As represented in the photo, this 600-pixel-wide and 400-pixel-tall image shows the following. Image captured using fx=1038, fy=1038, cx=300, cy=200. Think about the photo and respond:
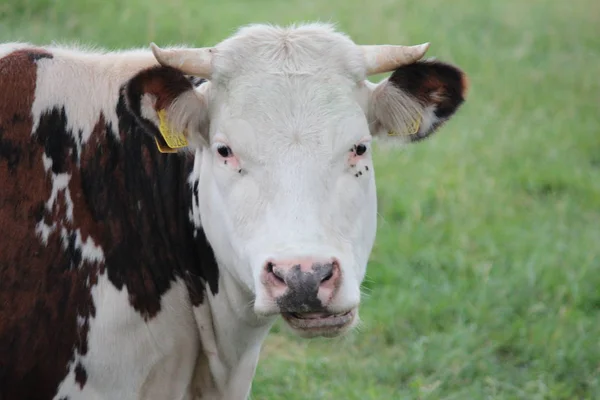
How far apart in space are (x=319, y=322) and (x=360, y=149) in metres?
0.66

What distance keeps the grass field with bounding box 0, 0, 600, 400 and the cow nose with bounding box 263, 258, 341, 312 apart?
6.76ft

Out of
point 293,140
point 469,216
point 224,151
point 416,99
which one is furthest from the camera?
point 469,216

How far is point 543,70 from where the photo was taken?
429 inches

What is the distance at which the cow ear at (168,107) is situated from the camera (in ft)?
12.2

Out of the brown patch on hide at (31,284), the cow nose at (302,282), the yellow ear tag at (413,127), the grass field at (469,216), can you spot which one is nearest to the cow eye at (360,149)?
the yellow ear tag at (413,127)

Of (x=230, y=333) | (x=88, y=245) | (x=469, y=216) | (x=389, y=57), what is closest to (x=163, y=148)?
(x=88, y=245)

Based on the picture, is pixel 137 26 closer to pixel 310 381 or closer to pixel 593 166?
pixel 593 166

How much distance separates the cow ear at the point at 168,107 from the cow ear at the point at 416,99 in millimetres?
659

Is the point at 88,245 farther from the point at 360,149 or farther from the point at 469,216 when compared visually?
the point at 469,216

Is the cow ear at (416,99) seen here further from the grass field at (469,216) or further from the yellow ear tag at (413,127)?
the grass field at (469,216)

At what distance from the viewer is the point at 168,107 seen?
3770 millimetres

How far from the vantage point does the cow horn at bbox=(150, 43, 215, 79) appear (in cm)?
368

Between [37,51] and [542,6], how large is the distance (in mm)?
10459

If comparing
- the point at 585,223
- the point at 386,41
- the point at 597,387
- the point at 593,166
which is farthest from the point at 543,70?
the point at 597,387
